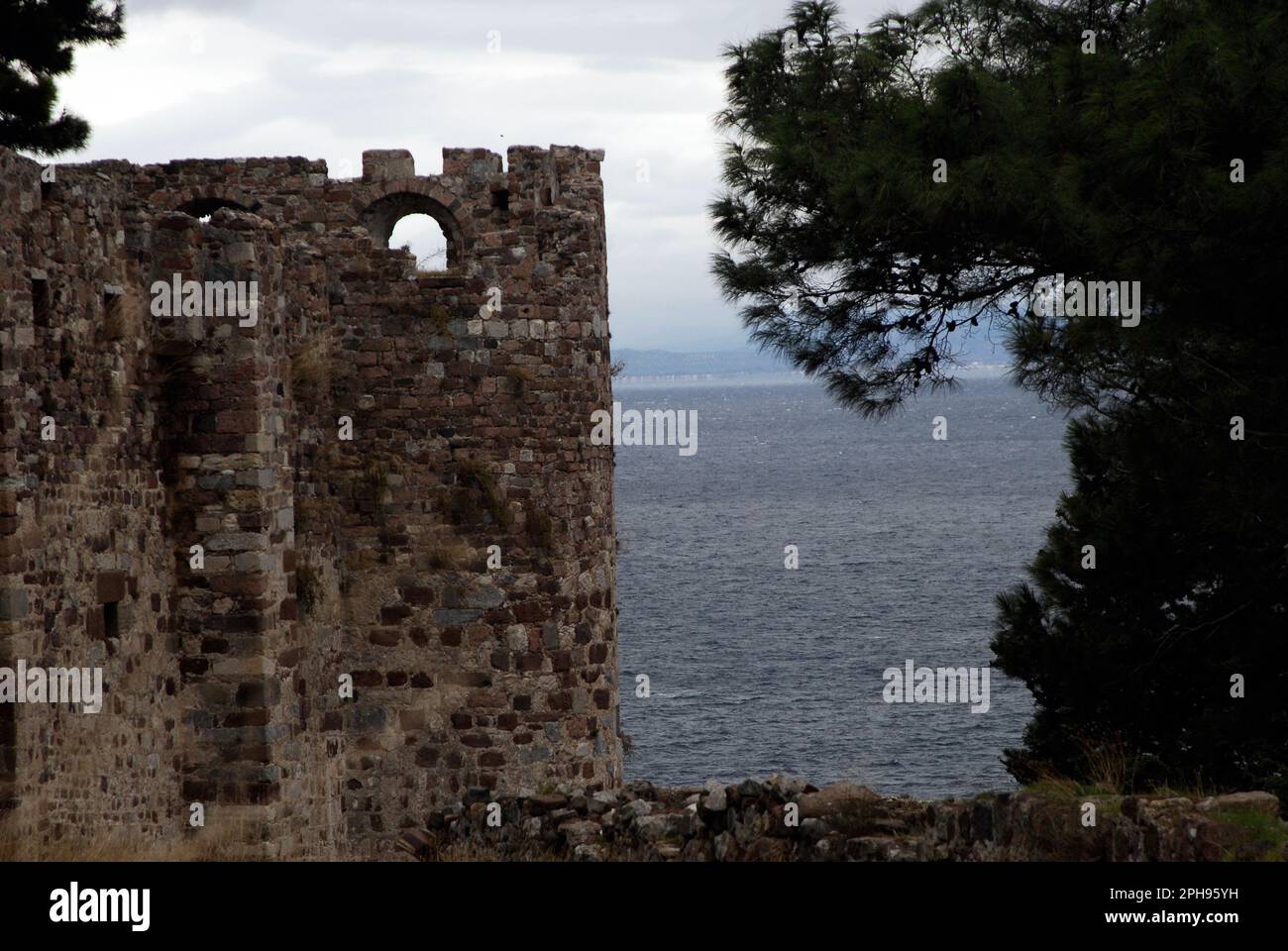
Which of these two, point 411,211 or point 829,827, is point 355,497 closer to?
point 411,211

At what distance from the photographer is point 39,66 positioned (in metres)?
24.9

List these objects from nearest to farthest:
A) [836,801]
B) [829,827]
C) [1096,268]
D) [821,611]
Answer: [829,827] → [836,801] → [1096,268] → [821,611]

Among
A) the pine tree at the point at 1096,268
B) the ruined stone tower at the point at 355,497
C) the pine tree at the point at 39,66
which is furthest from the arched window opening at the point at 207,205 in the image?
the pine tree at the point at 39,66

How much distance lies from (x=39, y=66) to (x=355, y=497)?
1311cm

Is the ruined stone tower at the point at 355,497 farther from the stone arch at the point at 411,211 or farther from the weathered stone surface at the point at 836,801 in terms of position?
the weathered stone surface at the point at 836,801

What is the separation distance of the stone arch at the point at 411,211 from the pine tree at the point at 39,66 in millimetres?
11392

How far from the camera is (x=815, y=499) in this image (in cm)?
11562

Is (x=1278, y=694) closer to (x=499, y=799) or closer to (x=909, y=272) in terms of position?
(x=909, y=272)

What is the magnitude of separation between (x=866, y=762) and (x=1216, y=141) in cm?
3095

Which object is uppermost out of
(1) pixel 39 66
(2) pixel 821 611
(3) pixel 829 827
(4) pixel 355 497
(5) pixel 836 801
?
(1) pixel 39 66

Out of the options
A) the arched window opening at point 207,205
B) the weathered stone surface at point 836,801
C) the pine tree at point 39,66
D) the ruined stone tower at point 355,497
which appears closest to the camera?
the weathered stone surface at point 836,801

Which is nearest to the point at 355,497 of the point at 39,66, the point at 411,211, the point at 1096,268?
the point at 411,211

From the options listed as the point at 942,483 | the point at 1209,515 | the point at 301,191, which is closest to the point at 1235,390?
the point at 1209,515

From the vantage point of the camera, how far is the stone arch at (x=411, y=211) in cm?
1504
